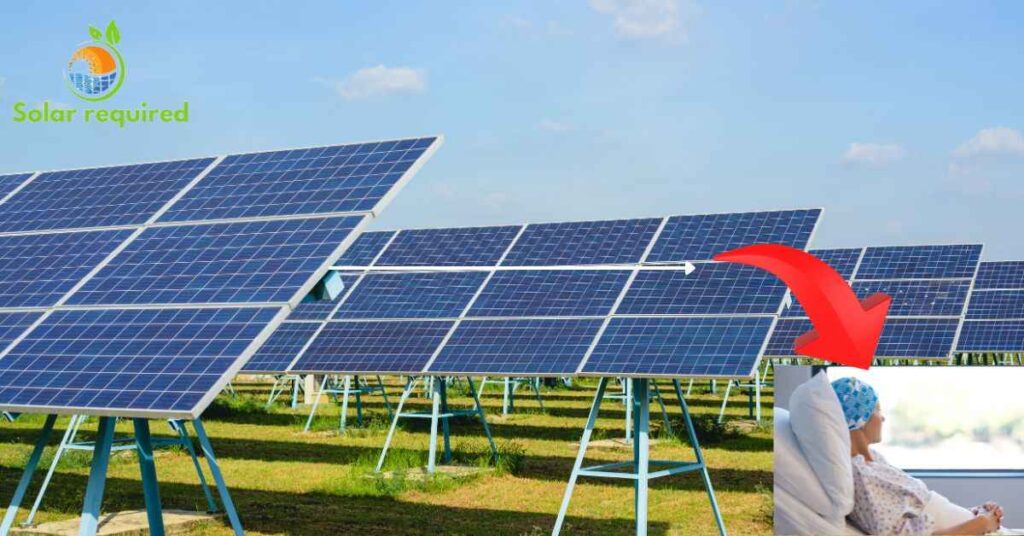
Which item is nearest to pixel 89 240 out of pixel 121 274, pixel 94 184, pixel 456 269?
pixel 121 274

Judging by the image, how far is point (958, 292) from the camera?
28.7 metres

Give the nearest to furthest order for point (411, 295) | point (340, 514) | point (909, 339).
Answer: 1. point (340, 514)
2. point (411, 295)
3. point (909, 339)

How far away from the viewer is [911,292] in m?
29.8

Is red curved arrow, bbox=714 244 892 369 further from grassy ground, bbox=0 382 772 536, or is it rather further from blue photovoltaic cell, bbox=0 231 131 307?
grassy ground, bbox=0 382 772 536

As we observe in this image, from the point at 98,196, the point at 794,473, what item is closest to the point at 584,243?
the point at 98,196

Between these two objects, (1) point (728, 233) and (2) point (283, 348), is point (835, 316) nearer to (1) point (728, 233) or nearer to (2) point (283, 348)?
(1) point (728, 233)

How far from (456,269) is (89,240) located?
8278mm

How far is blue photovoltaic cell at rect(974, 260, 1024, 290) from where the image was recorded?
121 ft

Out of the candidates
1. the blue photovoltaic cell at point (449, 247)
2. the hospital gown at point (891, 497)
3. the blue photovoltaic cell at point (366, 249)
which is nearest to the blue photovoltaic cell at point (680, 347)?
the blue photovoltaic cell at point (449, 247)

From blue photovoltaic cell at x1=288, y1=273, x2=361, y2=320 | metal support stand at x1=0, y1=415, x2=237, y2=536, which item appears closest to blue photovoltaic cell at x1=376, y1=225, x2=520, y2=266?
blue photovoltaic cell at x1=288, y1=273, x2=361, y2=320

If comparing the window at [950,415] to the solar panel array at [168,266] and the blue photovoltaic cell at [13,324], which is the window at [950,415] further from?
the blue photovoltaic cell at [13,324]

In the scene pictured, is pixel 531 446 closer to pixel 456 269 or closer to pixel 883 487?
pixel 456 269

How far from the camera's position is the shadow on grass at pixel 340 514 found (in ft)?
48.5

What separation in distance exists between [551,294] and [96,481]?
9.29m
